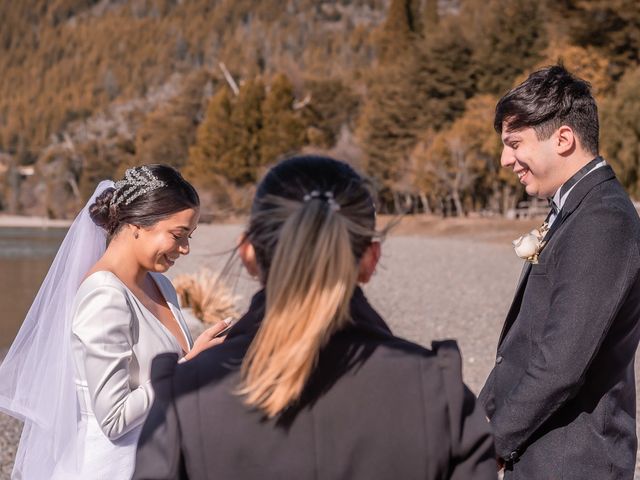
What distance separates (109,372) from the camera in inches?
93.7

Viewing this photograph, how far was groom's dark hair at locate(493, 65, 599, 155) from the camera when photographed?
229cm

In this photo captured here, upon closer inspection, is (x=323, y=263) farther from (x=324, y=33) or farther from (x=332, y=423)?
(x=324, y=33)

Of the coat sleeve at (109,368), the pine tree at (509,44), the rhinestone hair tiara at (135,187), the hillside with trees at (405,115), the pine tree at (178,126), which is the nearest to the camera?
the coat sleeve at (109,368)

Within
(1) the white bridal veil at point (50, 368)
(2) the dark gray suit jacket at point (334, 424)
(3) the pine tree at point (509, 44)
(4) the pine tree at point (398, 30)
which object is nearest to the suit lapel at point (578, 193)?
(2) the dark gray suit jacket at point (334, 424)

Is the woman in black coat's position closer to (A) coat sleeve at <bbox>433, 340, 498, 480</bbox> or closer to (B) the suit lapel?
(A) coat sleeve at <bbox>433, 340, 498, 480</bbox>

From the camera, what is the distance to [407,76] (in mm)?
56750

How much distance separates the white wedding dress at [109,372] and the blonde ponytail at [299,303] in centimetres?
97

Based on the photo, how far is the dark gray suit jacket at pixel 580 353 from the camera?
210 cm

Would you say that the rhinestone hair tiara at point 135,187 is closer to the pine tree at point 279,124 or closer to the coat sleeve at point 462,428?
the coat sleeve at point 462,428

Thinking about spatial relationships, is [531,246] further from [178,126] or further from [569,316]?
[178,126]

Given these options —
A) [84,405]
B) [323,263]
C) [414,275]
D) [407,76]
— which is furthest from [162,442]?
[407,76]

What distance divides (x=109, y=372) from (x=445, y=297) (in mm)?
14621

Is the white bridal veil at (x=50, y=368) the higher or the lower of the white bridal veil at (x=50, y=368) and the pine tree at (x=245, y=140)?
the higher

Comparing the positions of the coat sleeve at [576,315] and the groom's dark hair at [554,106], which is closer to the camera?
the coat sleeve at [576,315]
